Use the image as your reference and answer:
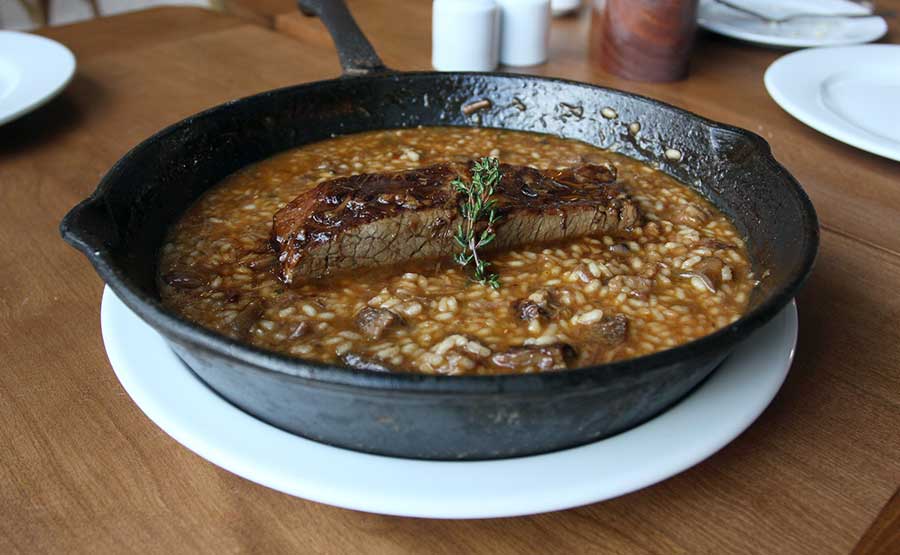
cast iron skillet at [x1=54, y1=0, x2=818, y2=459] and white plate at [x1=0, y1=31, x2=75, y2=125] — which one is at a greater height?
cast iron skillet at [x1=54, y1=0, x2=818, y2=459]

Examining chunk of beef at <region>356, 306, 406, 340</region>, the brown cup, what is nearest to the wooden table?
chunk of beef at <region>356, 306, 406, 340</region>

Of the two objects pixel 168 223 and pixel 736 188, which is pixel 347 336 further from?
pixel 736 188

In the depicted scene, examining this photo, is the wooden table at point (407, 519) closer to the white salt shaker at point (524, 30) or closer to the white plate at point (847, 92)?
the white plate at point (847, 92)

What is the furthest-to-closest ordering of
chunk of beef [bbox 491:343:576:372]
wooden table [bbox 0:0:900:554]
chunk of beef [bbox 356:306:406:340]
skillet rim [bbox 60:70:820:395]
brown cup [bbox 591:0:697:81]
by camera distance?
1. brown cup [bbox 591:0:697:81]
2. chunk of beef [bbox 356:306:406:340]
3. chunk of beef [bbox 491:343:576:372]
4. wooden table [bbox 0:0:900:554]
5. skillet rim [bbox 60:70:820:395]

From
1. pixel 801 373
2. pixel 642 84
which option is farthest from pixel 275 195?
pixel 642 84

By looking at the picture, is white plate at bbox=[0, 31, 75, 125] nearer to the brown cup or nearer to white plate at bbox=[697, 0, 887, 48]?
the brown cup

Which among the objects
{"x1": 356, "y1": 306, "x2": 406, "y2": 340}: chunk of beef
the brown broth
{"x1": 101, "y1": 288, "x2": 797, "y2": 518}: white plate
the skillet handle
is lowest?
the brown broth
